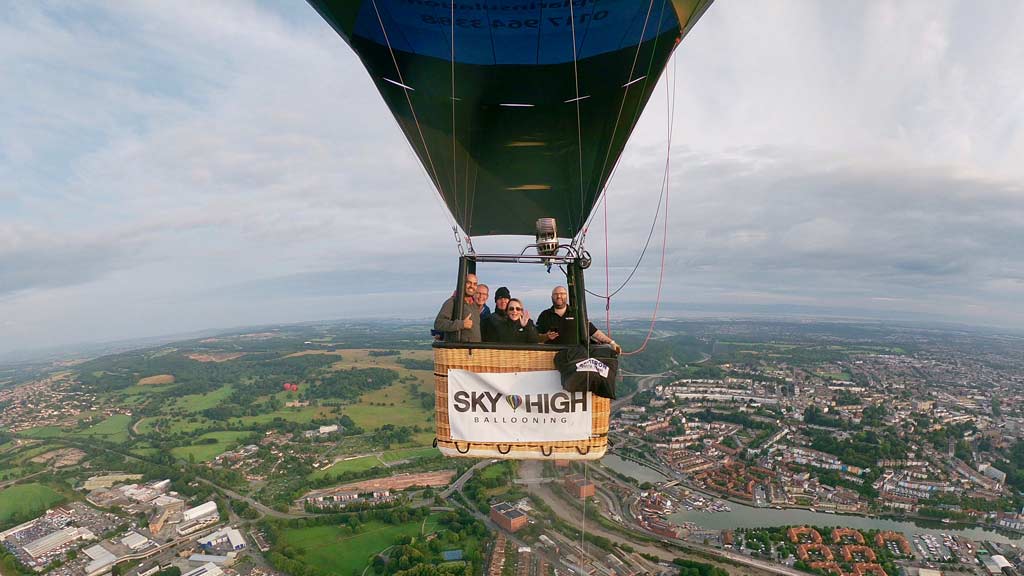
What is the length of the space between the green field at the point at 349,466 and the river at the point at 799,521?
959 cm

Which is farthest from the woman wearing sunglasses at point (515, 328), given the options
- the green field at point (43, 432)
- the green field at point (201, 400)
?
the green field at point (201, 400)

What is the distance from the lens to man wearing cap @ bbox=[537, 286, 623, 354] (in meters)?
2.21

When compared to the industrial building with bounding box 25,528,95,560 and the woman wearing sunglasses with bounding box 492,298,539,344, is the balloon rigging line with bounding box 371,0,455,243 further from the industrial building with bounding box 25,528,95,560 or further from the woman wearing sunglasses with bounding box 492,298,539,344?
the industrial building with bounding box 25,528,95,560

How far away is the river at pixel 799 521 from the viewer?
11.2 metres

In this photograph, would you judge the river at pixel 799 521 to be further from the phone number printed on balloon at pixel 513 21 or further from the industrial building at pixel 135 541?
the industrial building at pixel 135 541

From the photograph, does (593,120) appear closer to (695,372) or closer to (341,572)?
(341,572)

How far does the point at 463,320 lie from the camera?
2.18 metres

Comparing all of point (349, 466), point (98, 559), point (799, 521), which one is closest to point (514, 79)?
point (799, 521)

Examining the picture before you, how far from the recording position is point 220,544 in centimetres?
1098

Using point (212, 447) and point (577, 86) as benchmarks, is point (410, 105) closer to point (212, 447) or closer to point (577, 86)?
point (577, 86)

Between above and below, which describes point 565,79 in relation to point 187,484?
above

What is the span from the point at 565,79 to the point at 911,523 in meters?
14.5

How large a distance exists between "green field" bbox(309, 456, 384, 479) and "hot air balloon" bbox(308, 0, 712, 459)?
14.0 meters

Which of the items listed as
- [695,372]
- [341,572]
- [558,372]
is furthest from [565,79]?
[695,372]
